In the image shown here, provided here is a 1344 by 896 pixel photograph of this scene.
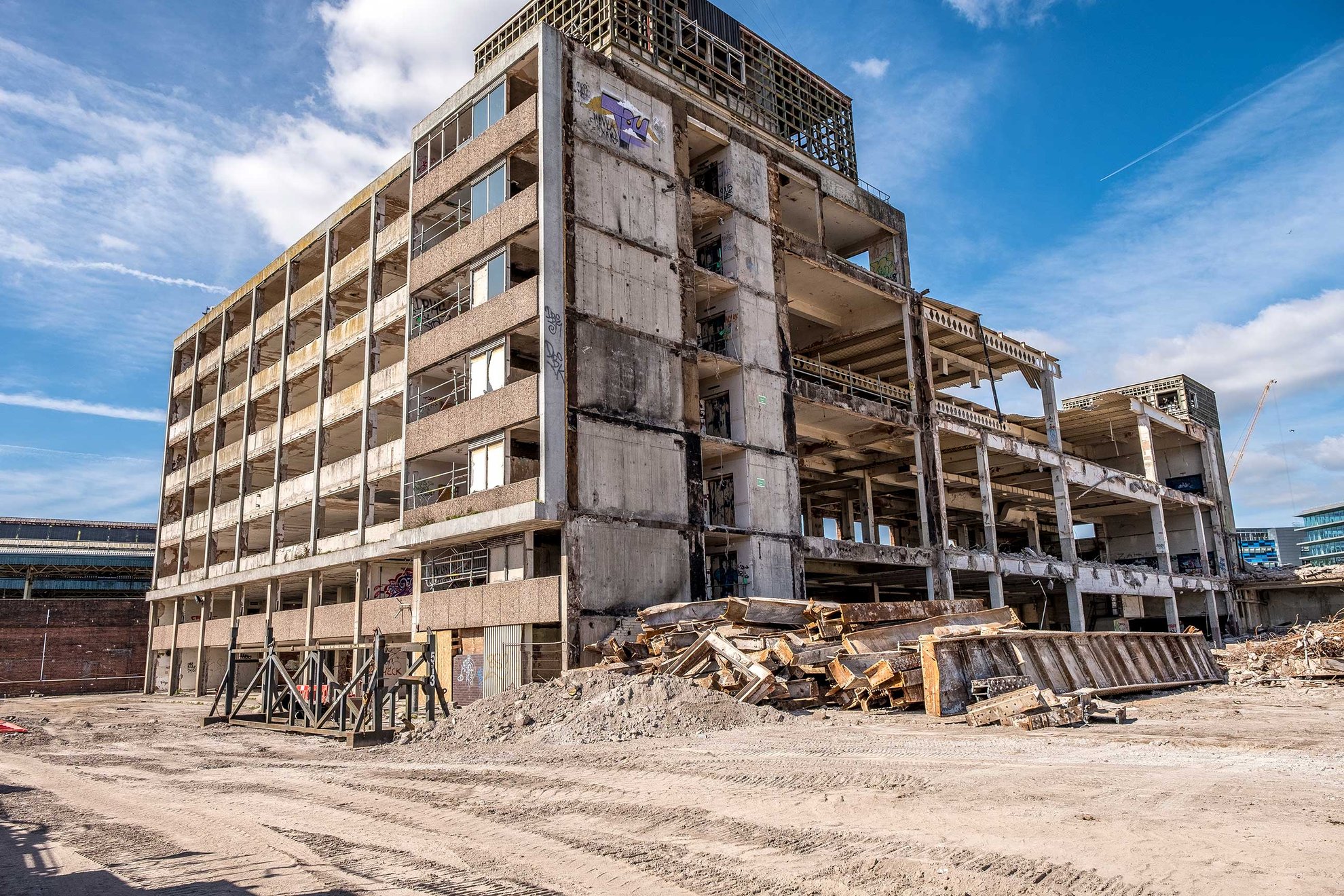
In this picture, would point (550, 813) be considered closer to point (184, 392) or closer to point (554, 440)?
point (554, 440)

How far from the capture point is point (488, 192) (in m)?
28.2

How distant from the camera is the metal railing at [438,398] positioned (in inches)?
1129

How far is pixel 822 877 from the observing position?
6.46m

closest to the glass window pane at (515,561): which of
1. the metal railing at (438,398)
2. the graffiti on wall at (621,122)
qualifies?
the metal railing at (438,398)

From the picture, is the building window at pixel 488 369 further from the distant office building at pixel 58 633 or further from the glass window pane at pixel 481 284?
the distant office building at pixel 58 633

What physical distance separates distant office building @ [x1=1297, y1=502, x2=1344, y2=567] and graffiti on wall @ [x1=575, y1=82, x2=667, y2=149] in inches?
6719

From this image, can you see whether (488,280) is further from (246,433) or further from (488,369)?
(246,433)

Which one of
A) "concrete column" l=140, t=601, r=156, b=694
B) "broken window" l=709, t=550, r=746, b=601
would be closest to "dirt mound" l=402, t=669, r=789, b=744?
"broken window" l=709, t=550, r=746, b=601

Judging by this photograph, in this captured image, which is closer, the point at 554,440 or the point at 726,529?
the point at 554,440

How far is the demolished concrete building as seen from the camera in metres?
25.4

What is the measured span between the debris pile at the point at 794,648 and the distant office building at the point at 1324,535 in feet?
565

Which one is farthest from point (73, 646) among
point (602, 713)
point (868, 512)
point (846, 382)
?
point (602, 713)

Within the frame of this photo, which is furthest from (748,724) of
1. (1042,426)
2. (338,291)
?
(1042,426)

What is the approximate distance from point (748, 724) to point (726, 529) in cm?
1218
